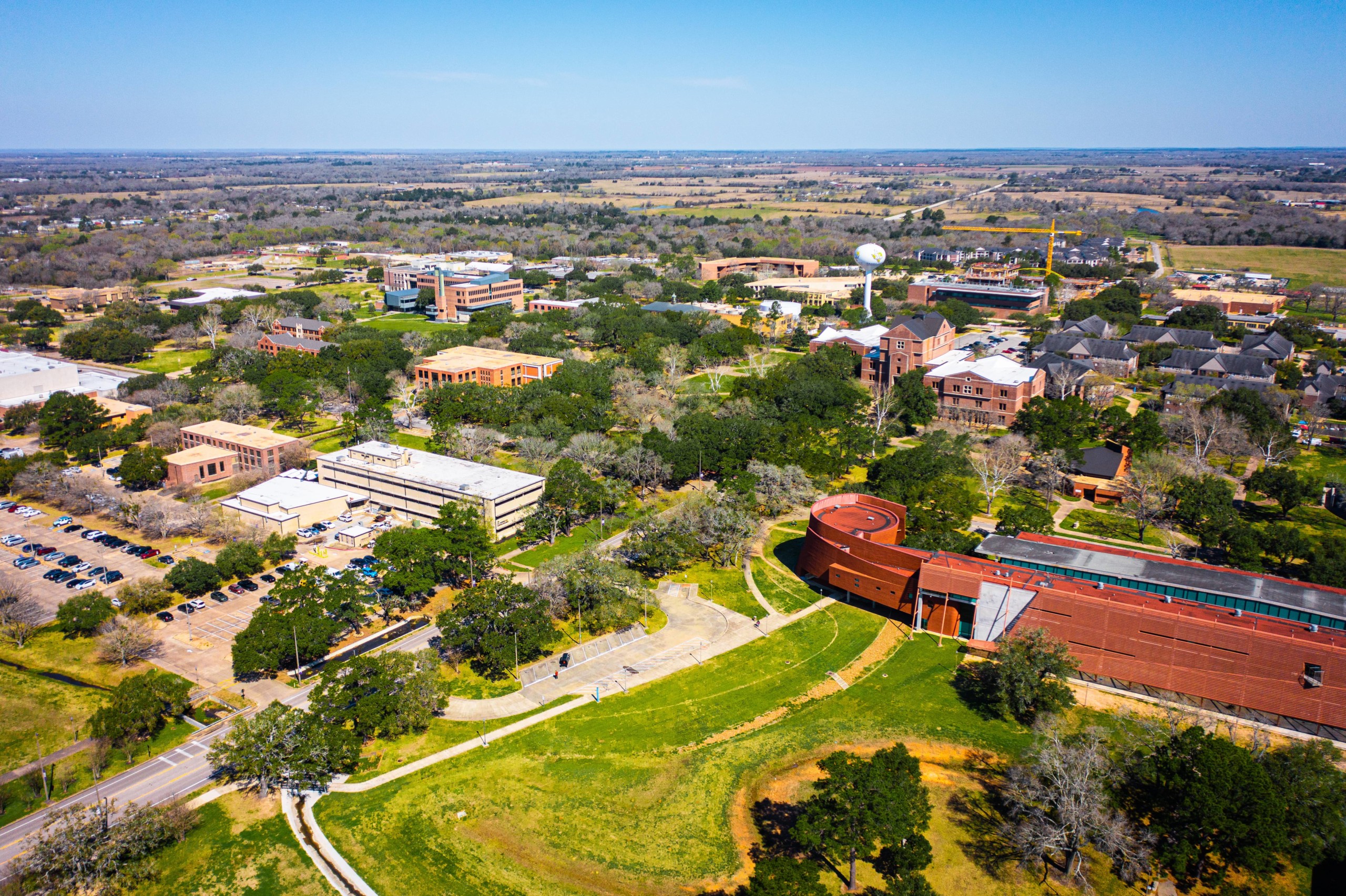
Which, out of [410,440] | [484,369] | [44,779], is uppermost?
[484,369]

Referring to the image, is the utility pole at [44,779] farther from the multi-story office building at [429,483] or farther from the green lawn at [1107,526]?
the green lawn at [1107,526]

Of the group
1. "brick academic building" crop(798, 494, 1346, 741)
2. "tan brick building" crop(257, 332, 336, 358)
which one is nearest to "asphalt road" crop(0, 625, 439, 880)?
"brick academic building" crop(798, 494, 1346, 741)


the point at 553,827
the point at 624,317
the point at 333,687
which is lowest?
the point at 553,827

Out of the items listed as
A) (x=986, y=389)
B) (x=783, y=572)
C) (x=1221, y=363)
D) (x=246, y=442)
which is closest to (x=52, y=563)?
(x=246, y=442)

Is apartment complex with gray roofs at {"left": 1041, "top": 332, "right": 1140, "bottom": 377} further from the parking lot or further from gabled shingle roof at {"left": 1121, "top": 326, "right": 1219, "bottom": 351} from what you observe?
the parking lot

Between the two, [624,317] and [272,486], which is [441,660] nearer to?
[272,486]

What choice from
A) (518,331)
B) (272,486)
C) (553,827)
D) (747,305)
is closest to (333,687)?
(553,827)

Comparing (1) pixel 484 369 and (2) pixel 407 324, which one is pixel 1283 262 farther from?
(2) pixel 407 324
